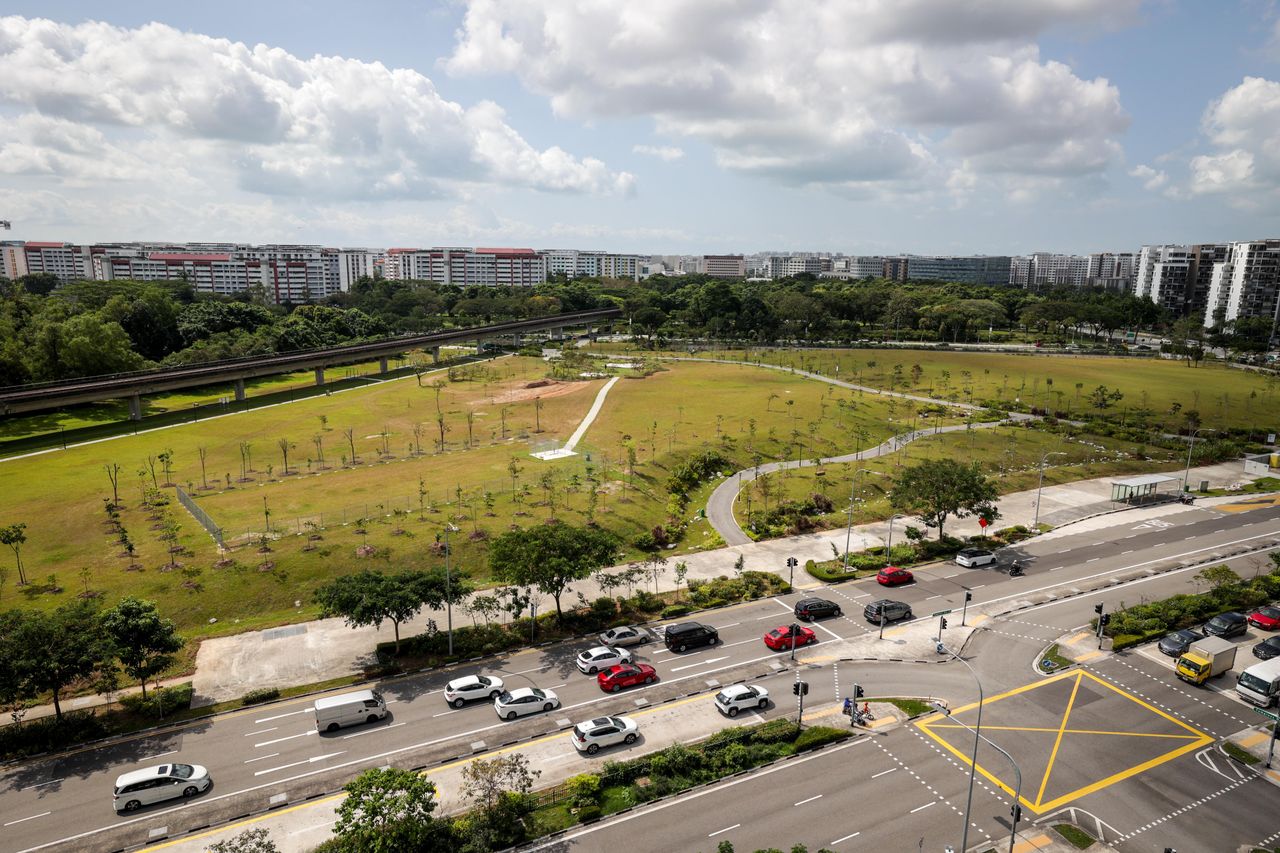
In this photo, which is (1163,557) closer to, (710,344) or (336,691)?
(336,691)

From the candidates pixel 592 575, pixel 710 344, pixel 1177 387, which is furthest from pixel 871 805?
pixel 710 344

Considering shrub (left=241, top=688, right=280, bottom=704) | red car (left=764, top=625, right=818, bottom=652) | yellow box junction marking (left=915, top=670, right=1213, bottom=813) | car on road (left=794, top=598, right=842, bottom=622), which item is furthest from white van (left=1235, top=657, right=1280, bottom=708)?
shrub (left=241, top=688, right=280, bottom=704)

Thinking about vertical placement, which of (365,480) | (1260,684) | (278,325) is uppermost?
(278,325)

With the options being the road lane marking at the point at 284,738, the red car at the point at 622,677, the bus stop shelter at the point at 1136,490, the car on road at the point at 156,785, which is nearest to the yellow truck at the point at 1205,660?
the red car at the point at 622,677

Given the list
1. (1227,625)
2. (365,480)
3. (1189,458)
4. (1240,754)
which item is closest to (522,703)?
(1240,754)

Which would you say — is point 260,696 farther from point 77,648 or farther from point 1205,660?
point 1205,660

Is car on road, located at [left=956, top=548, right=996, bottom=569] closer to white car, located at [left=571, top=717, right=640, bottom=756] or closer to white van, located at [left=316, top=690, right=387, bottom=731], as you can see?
white car, located at [left=571, top=717, right=640, bottom=756]
